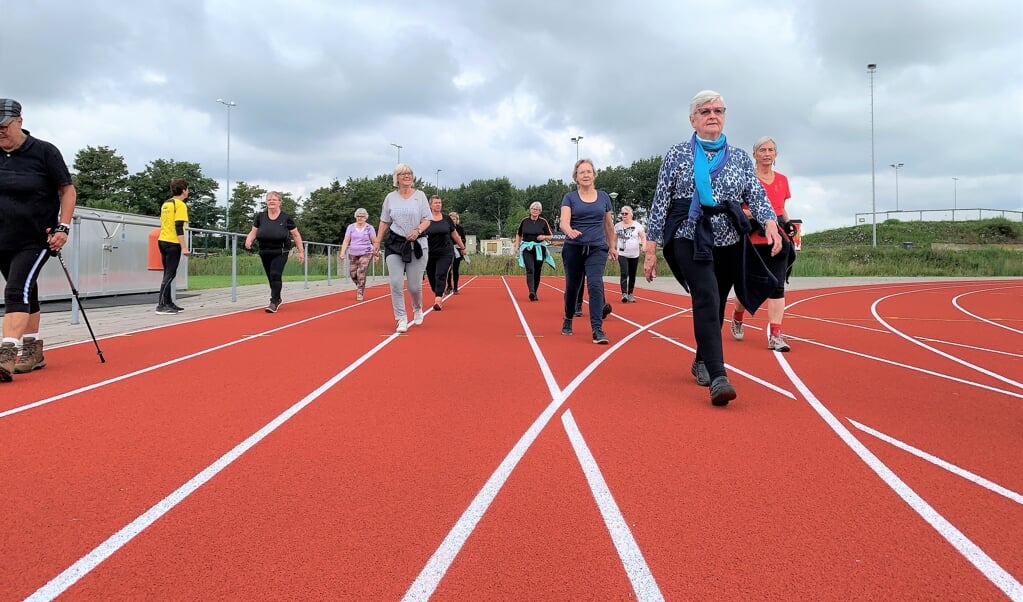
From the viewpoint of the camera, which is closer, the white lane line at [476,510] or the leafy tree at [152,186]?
the white lane line at [476,510]

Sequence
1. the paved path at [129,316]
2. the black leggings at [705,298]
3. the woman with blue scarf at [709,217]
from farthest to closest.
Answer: the paved path at [129,316] < the woman with blue scarf at [709,217] < the black leggings at [705,298]

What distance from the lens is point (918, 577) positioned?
6.49 ft

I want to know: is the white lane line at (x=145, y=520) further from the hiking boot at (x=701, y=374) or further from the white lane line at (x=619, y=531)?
the hiking boot at (x=701, y=374)

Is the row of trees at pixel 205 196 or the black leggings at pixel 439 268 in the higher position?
the row of trees at pixel 205 196

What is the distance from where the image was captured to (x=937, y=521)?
2381 mm

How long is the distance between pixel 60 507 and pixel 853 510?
123 inches

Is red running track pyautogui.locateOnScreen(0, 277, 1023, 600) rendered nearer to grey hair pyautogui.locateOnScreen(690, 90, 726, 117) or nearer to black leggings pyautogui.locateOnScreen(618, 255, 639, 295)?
grey hair pyautogui.locateOnScreen(690, 90, 726, 117)

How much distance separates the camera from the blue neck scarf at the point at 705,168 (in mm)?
4379

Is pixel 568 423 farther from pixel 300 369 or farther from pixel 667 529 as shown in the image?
pixel 300 369

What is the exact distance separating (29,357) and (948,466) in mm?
6269

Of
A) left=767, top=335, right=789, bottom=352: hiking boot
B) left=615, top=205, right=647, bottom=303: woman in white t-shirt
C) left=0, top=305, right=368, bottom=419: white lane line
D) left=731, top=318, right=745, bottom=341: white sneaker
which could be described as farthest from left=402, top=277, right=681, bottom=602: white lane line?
left=615, top=205, right=647, bottom=303: woman in white t-shirt

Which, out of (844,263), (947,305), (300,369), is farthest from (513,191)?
(300,369)

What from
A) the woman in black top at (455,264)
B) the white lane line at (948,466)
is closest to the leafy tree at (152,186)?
the woman in black top at (455,264)

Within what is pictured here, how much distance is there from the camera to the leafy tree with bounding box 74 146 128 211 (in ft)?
180
